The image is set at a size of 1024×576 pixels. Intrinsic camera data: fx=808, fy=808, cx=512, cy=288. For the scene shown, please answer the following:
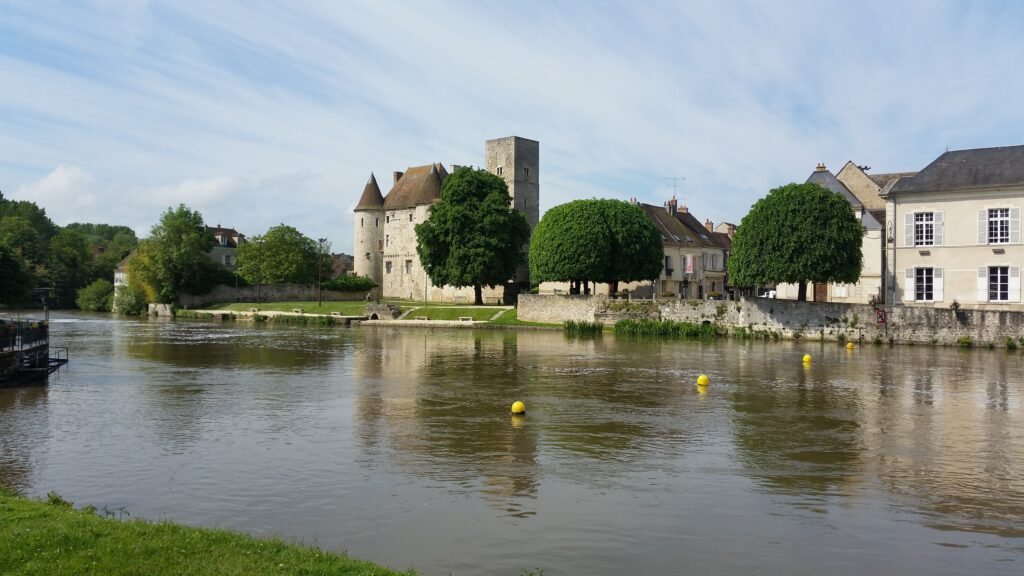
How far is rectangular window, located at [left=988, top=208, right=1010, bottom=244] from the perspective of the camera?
121 feet

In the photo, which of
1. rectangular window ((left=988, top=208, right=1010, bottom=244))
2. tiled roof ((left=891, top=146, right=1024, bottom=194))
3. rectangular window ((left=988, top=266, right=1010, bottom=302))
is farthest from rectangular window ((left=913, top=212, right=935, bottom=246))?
rectangular window ((left=988, top=266, right=1010, bottom=302))

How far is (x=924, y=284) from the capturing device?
39000 mm

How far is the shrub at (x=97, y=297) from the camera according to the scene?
8694 centimetres

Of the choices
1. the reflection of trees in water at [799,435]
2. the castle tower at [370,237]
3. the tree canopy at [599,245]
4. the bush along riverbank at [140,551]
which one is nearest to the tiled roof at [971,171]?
the tree canopy at [599,245]

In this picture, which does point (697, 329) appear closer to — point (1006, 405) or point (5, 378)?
point (1006, 405)

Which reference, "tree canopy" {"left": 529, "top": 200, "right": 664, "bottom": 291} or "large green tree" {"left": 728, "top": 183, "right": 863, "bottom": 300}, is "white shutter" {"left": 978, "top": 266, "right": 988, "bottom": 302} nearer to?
"large green tree" {"left": 728, "top": 183, "right": 863, "bottom": 300}

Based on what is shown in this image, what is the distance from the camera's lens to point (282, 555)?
25.6ft

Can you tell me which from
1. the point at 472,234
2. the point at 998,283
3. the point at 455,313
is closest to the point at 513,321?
the point at 455,313

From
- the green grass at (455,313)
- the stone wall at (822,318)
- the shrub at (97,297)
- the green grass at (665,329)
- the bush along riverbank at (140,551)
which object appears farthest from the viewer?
the shrub at (97,297)

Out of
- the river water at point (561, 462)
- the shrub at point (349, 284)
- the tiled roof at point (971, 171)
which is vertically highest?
the tiled roof at point (971, 171)

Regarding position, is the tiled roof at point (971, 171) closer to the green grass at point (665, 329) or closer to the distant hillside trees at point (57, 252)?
the green grass at point (665, 329)

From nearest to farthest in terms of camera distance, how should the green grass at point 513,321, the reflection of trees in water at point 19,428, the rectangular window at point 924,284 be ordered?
the reflection of trees in water at point 19,428 < the rectangular window at point 924,284 < the green grass at point 513,321

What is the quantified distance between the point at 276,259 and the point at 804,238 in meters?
54.8

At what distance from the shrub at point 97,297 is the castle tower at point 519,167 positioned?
144ft
